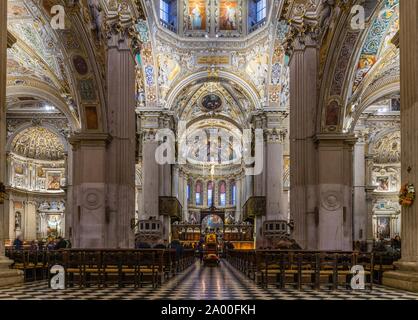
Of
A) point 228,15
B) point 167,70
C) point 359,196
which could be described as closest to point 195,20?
point 228,15

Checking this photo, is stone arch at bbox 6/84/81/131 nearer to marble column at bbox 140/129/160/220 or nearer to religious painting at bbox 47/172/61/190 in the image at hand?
marble column at bbox 140/129/160/220

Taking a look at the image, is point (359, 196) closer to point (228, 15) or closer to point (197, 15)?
point (228, 15)

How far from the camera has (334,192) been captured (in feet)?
61.9

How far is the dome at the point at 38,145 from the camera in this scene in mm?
38562

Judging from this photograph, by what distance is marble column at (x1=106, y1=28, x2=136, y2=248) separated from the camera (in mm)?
18969

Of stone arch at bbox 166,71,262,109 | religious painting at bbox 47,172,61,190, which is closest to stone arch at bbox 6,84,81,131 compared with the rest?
stone arch at bbox 166,71,262,109

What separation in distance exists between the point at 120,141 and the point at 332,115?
22.3ft

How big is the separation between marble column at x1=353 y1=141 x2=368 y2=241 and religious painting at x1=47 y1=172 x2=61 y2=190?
64.7ft

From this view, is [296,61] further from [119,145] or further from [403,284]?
[403,284]

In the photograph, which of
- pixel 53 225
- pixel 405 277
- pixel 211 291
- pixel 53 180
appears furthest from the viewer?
pixel 53 180

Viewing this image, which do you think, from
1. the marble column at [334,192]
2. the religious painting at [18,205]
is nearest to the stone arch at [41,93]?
the religious painting at [18,205]

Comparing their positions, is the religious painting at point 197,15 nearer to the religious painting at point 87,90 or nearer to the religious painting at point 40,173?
the religious painting at point 40,173

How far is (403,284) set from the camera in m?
10.3
